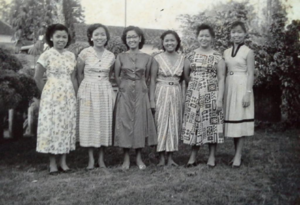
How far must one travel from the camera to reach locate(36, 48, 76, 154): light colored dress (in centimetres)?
469

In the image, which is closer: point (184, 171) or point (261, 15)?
point (184, 171)

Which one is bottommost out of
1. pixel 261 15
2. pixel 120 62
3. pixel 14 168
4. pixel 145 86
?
pixel 14 168

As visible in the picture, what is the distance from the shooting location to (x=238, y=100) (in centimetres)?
495

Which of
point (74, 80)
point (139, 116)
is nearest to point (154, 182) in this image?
point (139, 116)

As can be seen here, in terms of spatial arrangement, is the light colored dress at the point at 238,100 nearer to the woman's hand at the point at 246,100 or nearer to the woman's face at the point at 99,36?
the woman's hand at the point at 246,100

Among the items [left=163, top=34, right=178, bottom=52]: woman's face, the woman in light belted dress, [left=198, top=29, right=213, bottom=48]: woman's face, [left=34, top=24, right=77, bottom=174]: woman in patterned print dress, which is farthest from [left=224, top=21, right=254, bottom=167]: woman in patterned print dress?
[left=34, top=24, right=77, bottom=174]: woman in patterned print dress

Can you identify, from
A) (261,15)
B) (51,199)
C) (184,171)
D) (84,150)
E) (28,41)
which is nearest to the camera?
(51,199)

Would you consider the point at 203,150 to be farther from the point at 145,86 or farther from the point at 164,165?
the point at 145,86

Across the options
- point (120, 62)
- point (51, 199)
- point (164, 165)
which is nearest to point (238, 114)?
point (164, 165)

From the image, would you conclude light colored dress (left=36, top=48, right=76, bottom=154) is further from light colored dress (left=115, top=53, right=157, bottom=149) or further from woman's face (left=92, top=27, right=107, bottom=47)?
light colored dress (left=115, top=53, right=157, bottom=149)

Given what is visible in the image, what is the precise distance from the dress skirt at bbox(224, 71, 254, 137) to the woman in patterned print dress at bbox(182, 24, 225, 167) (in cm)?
14

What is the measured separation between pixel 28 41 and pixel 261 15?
735 inches

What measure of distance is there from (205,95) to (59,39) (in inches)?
84.3

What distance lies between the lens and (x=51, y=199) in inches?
144
